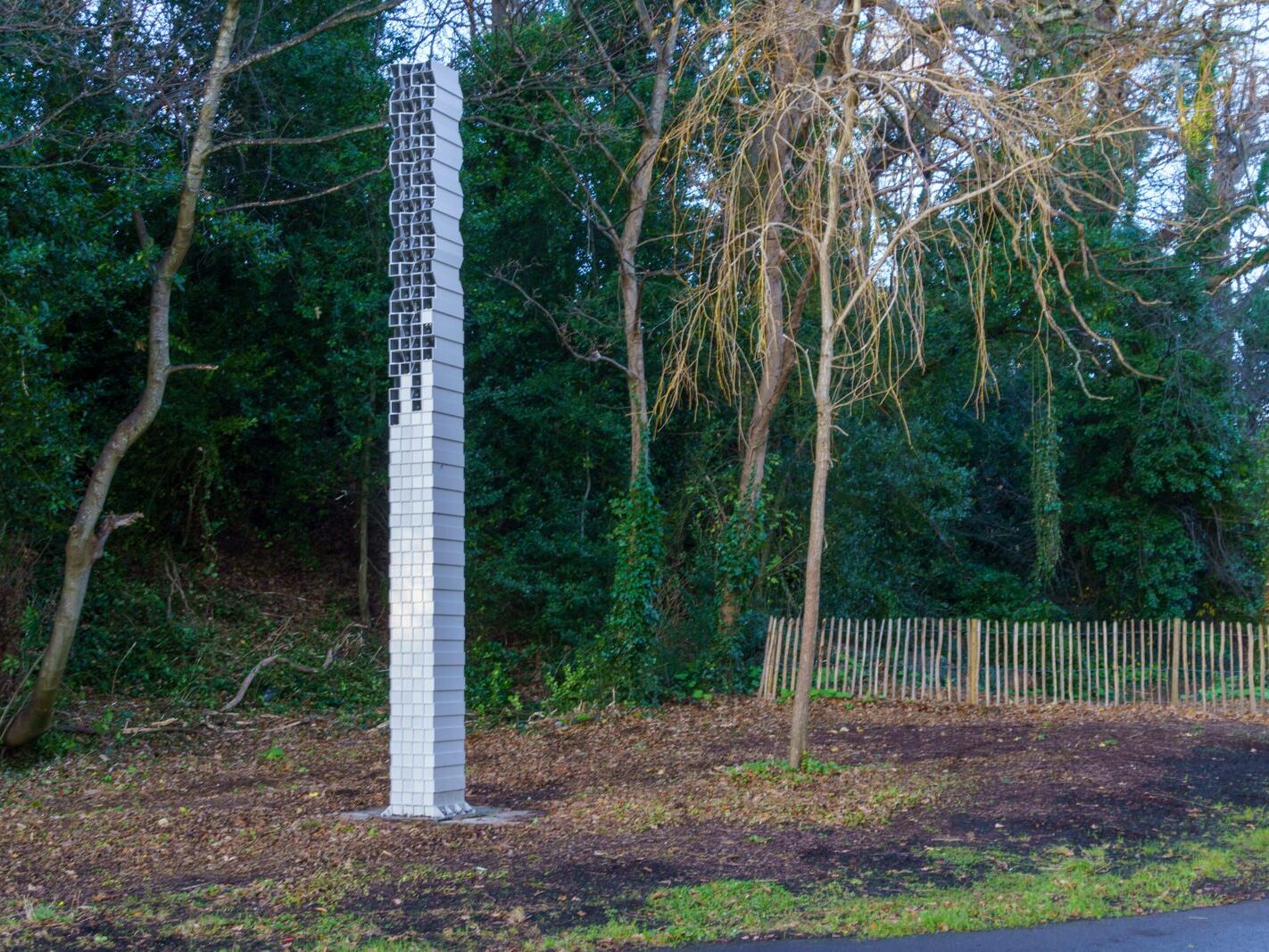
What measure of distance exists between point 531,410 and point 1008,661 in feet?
27.1

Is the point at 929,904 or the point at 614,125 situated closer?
the point at 929,904

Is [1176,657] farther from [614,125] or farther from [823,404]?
[614,125]

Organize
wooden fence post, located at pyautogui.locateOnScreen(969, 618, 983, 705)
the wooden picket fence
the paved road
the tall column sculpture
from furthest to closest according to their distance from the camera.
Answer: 1. wooden fence post, located at pyautogui.locateOnScreen(969, 618, 983, 705)
2. the wooden picket fence
3. the tall column sculpture
4. the paved road

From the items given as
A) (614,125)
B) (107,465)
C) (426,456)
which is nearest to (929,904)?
(426,456)

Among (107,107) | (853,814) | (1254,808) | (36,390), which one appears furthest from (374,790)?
(107,107)

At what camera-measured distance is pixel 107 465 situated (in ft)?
40.1

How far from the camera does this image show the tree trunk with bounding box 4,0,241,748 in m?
11.9

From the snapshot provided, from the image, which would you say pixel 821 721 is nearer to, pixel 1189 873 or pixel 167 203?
pixel 1189 873

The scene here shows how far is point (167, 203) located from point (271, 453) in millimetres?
5271

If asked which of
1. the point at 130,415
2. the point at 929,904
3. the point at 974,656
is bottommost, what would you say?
the point at 929,904

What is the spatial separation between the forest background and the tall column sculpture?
4.78 meters

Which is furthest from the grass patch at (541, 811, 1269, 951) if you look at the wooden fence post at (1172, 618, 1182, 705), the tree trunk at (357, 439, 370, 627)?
the tree trunk at (357, 439, 370, 627)

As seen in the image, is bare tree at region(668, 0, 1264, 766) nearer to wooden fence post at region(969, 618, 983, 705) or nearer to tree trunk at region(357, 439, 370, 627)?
wooden fence post at region(969, 618, 983, 705)

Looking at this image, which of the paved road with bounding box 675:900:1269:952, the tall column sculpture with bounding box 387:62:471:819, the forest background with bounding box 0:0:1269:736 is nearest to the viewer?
the paved road with bounding box 675:900:1269:952
